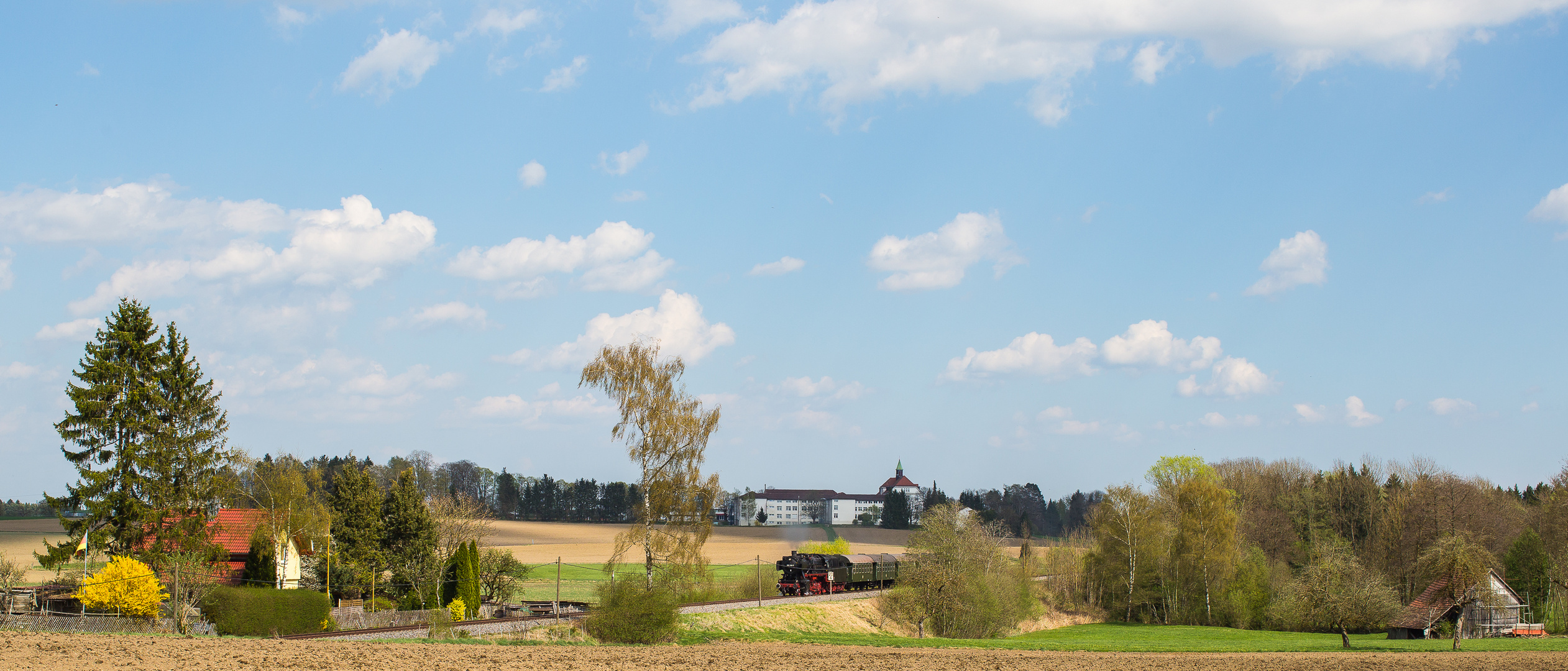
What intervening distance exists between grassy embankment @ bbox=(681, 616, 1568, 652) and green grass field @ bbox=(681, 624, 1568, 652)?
2 centimetres

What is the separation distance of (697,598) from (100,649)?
26.9 meters

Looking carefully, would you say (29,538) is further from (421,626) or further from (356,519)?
(421,626)

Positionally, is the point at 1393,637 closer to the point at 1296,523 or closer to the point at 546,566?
the point at 1296,523

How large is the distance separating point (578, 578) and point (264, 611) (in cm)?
4148

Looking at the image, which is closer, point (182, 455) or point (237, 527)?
point (182, 455)

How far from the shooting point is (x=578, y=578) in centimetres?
7250

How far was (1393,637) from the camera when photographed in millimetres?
47594

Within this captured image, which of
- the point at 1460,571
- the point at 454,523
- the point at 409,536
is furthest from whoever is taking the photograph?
the point at 454,523

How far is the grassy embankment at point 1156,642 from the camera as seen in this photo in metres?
36.0

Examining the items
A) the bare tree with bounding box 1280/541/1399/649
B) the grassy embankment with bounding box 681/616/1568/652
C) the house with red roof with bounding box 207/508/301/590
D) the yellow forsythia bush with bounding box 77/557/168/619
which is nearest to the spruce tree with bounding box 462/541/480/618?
the house with red roof with bounding box 207/508/301/590

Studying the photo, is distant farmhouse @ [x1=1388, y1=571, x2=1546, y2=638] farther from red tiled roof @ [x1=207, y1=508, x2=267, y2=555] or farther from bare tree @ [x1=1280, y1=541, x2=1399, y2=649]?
red tiled roof @ [x1=207, y1=508, x2=267, y2=555]

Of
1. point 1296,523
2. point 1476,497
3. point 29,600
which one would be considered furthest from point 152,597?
point 1476,497

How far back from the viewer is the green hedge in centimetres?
3119

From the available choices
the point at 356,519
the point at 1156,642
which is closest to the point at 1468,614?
the point at 1156,642
